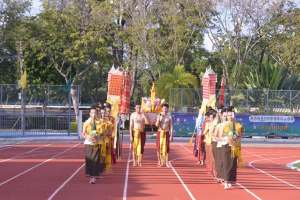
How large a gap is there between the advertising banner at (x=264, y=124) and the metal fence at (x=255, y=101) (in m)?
0.30

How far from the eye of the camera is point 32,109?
2014 centimetres

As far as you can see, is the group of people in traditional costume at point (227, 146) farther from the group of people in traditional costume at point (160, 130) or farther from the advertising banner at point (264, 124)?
the advertising banner at point (264, 124)

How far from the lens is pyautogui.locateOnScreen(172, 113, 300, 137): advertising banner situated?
20688 millimetres

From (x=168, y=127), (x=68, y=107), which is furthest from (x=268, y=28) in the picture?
(x=168, y=127)

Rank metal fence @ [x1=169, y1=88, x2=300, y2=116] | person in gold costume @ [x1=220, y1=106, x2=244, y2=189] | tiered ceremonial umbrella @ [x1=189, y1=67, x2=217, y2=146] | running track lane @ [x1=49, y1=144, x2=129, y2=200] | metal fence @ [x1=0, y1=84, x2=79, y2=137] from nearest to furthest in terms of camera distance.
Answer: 1. running track lane @ [x1=49, y1=144, x2=129, y2=200]
2. person in gold costume @ [x1=220, y1=106, x2=244, y2=189]
3. tiered ceremonial umbrella @ [x1=189, y1=67, x2=217, y2=146]
4. metal fence @ [x1=0, y1=84, x2=79, y2=137]
5. metal fence @ [x1=169, y1=88, x2=300, y2=116]

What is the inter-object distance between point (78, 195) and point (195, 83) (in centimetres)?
1930

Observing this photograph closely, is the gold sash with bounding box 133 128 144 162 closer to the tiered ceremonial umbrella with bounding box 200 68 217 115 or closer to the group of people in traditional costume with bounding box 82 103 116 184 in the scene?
the tiered ceremonial umbrella with bounding box 200 68 217 115

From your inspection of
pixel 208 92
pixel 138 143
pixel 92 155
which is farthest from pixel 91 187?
pixel 208 92

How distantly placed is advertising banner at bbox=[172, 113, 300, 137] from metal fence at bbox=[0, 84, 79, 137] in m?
6.14

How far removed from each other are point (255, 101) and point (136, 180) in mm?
13301

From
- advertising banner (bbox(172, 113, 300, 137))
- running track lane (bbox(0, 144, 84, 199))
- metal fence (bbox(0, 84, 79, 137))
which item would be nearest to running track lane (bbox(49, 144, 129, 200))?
running track lane (bbox(0, 144, 84, 199))

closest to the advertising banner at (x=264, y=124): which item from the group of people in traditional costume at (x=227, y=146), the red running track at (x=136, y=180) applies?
the red running track at (x=136, y=180)

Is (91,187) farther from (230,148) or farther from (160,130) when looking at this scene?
(160,130)

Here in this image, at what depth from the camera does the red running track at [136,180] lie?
748 centimetres
